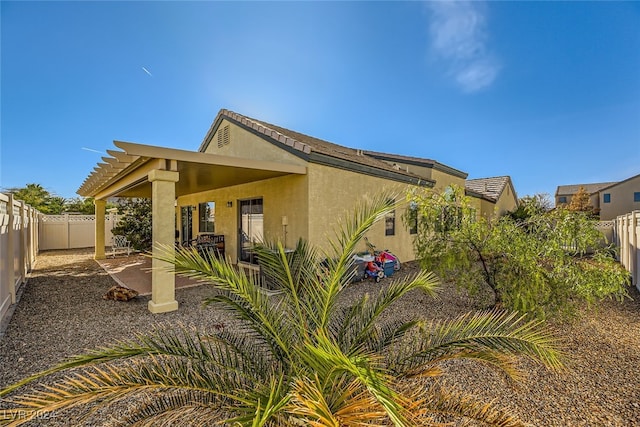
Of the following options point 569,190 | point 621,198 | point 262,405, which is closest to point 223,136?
point 262,405

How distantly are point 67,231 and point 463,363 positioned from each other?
2158cm

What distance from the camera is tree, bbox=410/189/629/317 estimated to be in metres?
5.07

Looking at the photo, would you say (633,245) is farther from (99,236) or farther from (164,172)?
(99,236)

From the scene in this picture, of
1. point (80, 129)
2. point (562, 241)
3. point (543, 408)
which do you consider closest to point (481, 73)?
point (562, 241)

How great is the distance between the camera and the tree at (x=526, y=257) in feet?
16.6

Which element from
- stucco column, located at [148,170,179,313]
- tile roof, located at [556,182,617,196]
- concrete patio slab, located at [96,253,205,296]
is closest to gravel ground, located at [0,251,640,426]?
stucco column, located at [148,170,179,313]

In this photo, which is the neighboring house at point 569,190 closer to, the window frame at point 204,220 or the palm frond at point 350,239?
the window frame at point 204,220

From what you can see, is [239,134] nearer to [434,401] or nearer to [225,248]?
[225,248]

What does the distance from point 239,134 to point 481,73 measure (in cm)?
981

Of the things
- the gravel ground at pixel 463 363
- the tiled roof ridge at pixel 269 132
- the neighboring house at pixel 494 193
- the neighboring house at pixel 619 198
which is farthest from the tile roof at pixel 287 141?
the neighboring house at pixel 619 198

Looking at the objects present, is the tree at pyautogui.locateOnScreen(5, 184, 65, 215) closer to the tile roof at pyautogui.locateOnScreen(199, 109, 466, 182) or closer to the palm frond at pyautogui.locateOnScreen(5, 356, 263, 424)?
the tile roof at pyautogui.locateOnScreen(199, 109, 466, 182)

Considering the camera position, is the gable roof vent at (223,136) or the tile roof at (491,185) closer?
the gable roof vent at (223,136)

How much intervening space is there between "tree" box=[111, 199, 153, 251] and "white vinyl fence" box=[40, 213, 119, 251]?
3.29 meters

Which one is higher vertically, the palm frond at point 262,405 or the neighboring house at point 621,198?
the neighboring house at point 621,198
